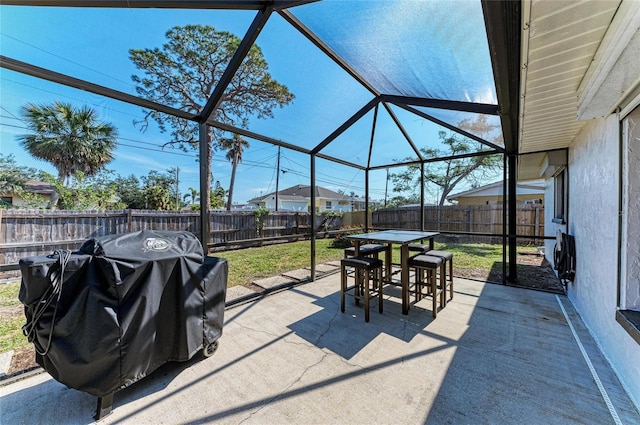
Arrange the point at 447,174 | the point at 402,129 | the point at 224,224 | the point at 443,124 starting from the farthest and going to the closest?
the point at 447,174 < the point at 224,224 < the point at 402,129 < the point at 443,124

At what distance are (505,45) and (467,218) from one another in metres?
8.97

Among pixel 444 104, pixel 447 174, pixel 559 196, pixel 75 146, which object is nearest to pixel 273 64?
pixel 444 104

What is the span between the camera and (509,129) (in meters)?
2.85

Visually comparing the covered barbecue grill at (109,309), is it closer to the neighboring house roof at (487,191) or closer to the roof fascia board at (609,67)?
the roof fascia board at (609,67)

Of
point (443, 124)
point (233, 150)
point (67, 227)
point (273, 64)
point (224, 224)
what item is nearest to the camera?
point (273, 64)

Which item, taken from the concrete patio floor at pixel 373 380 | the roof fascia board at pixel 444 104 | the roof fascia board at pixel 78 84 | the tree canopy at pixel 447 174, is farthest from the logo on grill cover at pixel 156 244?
the tree canopy at pixel 447 174

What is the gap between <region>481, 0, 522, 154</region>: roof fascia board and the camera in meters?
1.11

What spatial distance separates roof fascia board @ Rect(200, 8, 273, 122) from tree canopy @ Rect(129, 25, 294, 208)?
0.07 meters

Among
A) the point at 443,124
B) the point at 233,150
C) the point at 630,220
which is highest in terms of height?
the point at 233,150

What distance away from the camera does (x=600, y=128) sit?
2328mm

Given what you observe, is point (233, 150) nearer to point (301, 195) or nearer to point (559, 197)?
point (559, 197)

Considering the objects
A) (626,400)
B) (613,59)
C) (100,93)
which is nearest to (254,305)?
(100,93)

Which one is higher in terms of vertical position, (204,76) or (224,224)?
(204,76)

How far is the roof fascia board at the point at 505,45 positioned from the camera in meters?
1.11
